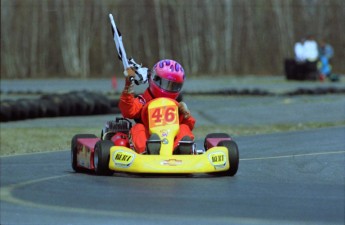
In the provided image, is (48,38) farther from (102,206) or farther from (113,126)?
(102,206)

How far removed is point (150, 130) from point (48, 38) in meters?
34.2

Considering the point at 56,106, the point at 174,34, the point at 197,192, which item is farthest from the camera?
the point at 174,34

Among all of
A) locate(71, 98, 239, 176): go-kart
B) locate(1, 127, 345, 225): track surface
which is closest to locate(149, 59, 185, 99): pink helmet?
locate(71, 98, 239, 176): go-kart

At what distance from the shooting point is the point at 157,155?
11.1m

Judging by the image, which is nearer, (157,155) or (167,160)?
(167,160)

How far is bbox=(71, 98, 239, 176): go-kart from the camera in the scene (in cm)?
1097

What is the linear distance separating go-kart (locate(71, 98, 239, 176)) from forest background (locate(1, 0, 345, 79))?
31.9m

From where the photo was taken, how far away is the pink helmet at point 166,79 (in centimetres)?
1188

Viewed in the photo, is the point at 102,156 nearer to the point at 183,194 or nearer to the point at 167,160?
the point at 167,160

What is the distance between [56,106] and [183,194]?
11913 millimetres

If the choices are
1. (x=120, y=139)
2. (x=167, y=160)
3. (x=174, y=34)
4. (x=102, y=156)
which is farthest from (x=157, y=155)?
(x=174, y=34)

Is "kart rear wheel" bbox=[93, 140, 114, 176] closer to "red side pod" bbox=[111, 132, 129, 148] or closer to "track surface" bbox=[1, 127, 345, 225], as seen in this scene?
"track surface" bbox=[1, 127, 345, 225]

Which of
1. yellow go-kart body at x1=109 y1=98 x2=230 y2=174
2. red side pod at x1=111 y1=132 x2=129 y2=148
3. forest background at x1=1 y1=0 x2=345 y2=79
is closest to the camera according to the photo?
yellow go-kart body at x1=109 y1=98 x2=230 y2=174

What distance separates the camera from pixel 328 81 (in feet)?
127
